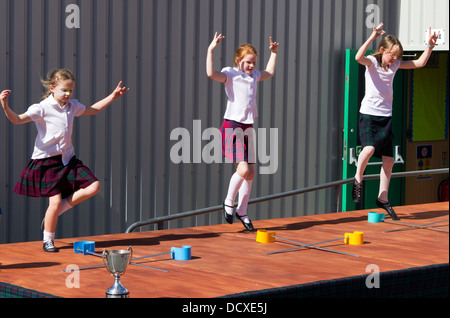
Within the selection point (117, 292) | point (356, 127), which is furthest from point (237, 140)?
point (356, 127)

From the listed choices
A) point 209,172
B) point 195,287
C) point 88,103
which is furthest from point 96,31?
point 195,287

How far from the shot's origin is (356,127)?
399 inches

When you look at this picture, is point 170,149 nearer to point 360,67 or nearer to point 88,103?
point 88,103

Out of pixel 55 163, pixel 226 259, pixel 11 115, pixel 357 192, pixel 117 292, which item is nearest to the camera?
pixel 117 292

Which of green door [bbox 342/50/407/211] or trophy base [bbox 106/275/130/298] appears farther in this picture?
green door [bbox 342/50/407/211]

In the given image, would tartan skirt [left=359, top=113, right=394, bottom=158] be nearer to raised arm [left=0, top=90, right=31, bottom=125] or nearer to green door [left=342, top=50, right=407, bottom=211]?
green door [left=342, top=50, right=407, bottom=211]

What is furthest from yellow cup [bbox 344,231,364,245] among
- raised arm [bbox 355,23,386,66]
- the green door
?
the green door

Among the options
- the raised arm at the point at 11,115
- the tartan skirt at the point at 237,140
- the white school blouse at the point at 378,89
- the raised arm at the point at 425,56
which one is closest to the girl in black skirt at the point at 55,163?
the raised arm at the point at 11,115

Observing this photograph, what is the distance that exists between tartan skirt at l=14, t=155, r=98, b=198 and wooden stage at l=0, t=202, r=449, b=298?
418 millimetres

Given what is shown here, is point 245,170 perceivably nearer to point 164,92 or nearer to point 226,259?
point 226,259

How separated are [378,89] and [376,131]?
0.36m

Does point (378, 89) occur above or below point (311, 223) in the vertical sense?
above

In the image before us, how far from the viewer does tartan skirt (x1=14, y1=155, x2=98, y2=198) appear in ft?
19.6

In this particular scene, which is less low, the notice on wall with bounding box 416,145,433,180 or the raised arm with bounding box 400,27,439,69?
the raised arm with bounding box 400,27,439,69
